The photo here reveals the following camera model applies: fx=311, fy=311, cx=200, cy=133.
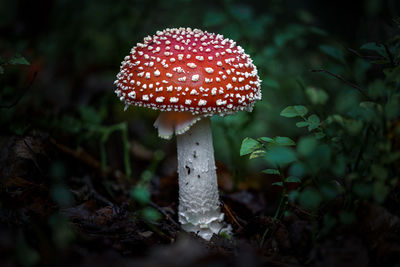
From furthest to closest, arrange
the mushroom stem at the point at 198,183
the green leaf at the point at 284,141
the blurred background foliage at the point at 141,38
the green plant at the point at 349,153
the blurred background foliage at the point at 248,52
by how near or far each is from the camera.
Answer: the blurred background foliage at the point at 141,38, the mushroom stem at the point at 198,183, the green leaf at the point at 284,141, the blurred background foliage at the point at 248,52, the green plant at the point at 349,153

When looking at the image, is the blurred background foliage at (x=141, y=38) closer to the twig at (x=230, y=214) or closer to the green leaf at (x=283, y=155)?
the twig at (x=230, y=214)

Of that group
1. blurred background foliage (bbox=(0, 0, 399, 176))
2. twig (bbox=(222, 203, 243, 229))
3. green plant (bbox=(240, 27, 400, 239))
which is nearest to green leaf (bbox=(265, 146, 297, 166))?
green plant (bbox=(240, 27, 400, 239))

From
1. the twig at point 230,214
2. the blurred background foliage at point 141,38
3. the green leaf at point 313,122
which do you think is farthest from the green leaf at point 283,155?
the blurred background foliage at point 141,38

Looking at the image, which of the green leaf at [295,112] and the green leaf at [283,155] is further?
the green leaf at [295,112]

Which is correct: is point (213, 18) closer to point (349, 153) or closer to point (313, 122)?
point (313, 122)

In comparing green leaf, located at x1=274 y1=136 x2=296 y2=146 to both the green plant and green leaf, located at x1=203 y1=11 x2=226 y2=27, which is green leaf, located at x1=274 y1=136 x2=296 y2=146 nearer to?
the green plant

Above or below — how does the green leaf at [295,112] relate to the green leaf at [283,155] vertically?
above

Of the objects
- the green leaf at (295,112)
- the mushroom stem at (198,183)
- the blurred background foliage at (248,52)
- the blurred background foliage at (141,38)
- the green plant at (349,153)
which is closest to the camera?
the green plant at (349,153)
